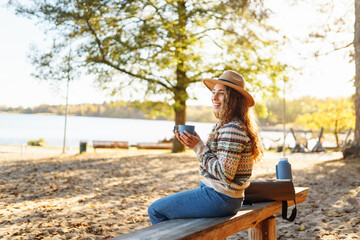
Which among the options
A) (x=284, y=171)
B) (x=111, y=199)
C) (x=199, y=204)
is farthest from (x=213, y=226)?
(x=111, y=199)

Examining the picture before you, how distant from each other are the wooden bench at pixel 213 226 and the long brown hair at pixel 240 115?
0.53 m

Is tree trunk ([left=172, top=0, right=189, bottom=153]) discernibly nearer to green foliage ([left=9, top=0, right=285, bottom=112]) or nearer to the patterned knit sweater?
green foliage ([left=9, top=0, right=285, bottom=112])

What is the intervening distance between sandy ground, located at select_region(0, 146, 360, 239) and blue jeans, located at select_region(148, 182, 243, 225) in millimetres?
487

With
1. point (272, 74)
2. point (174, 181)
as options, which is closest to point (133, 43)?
point (272, 74)

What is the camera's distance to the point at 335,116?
29.4 m

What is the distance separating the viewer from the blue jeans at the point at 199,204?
263cm

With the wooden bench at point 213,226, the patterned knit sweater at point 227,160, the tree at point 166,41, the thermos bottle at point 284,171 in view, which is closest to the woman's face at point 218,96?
the patterned knit sweater at point 227,160

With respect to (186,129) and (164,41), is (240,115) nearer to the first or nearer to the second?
(186,129)

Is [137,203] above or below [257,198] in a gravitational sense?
below

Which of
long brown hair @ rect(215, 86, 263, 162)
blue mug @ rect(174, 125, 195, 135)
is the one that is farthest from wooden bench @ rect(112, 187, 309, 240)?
blue mug @ rect(174, 125, 195, 135)

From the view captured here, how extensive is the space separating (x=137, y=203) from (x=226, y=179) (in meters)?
→ 4.57

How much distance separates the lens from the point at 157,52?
1625 cm

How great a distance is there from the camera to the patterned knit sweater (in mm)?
2416

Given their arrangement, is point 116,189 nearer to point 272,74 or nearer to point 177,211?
point 177,211
